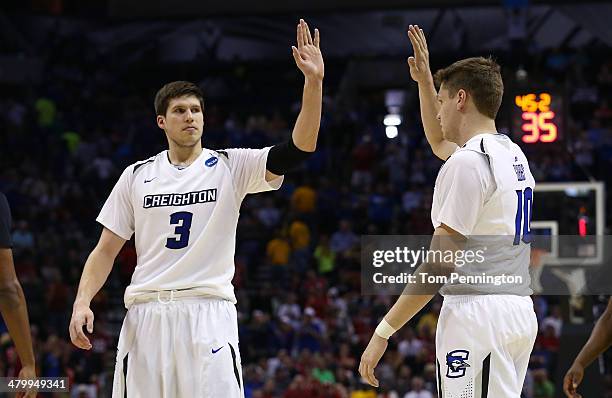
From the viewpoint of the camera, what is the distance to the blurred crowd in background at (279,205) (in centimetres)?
1683

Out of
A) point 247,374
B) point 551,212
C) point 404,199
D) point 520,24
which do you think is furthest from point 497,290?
point 520,24

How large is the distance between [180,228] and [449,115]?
1.75 m

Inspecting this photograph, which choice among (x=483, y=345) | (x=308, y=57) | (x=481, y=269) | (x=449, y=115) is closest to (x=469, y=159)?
(x=449, y=115)

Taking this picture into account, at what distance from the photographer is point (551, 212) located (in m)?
12.4

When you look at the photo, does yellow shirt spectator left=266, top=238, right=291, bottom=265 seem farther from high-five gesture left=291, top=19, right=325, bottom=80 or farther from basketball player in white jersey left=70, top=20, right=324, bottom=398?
high-five gesture left=291, top=19, right=325, bottom=80

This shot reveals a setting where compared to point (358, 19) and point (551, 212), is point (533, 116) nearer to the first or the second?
point (551, 212)

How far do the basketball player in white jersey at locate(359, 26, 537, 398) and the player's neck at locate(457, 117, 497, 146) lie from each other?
0.06 metres

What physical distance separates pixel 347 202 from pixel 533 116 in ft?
34.9

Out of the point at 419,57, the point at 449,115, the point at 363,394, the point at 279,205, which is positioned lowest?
the point at 363,394

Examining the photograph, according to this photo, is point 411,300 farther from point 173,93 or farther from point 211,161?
point 173,93

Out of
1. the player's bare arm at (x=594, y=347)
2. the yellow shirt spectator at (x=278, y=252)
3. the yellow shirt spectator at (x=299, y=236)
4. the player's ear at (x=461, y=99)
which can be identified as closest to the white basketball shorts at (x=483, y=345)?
the player's ear at (x=461, y=99)

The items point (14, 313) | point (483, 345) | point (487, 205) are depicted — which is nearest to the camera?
point (483, 345)

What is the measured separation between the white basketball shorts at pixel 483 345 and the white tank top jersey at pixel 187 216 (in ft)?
4.89

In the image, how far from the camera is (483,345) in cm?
545
